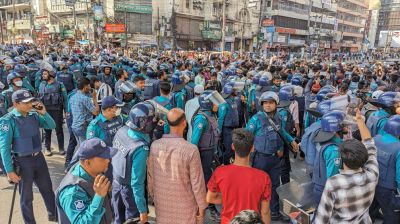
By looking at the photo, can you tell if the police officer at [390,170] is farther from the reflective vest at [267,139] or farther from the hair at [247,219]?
the hair at [247,219]

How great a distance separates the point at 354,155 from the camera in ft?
8.87

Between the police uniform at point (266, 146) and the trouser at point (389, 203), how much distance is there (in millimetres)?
1369

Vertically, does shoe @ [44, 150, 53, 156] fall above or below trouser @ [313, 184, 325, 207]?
below

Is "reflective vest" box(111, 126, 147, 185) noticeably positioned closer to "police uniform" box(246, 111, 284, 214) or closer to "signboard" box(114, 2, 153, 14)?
"police uniform" box(246, 111, 284, 214)

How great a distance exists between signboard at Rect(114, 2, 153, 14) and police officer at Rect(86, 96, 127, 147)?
36.4 meters

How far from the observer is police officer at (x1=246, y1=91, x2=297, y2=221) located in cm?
463

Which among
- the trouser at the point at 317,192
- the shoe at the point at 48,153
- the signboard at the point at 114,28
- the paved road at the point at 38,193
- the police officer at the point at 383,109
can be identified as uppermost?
the signboard at the point at 114,28

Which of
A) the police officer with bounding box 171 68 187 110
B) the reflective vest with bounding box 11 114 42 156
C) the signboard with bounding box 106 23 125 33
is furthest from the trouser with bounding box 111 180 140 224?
the signboard with bounding box 106 23 125 33

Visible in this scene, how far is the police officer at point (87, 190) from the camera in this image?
2463 millimetres

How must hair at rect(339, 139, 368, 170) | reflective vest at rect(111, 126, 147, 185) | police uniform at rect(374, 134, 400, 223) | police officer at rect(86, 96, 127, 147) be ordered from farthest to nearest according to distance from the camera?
police officer at rect(86, 96, 127, 147)
police uniform at rect(374, 134, 400, 223)
reflective vest at rect(111, 126, 147, 185)
hair at rect(339, 139, 368, 170)

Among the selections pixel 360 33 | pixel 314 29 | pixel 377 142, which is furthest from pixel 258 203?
pixel 360 33

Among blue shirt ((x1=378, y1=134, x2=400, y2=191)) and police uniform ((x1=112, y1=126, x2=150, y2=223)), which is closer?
police uniform ((x1=112, y1=126, x2=150, y2=223))

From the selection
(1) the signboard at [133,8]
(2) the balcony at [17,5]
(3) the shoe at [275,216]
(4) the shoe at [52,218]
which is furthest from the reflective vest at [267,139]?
(2) the balcony at [17,5]

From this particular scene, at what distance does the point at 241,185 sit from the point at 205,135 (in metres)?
1.87
